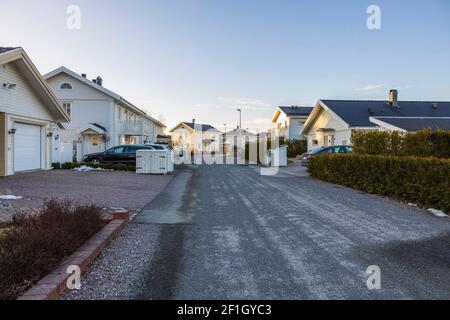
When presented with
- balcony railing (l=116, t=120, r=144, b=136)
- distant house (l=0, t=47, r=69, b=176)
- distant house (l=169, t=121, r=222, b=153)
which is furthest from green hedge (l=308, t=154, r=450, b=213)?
distant house (l=169, t=121, r=222, b=153)

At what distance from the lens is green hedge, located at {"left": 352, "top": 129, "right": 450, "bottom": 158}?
1145 centimetres

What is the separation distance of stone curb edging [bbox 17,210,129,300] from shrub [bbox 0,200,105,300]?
0.09 m

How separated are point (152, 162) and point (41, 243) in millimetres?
16042

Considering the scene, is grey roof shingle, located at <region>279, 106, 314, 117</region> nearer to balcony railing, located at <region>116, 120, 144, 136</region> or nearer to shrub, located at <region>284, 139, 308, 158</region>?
shrub, located at <region>284, 139, 308, 158</region>

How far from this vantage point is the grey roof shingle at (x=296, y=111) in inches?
1895


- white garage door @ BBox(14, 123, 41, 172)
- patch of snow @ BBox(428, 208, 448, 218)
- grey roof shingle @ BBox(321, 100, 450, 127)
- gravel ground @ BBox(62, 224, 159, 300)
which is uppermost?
grey roof shingle @ BBox(321, 100, 450, 127)

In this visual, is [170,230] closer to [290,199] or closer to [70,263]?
[70,263]

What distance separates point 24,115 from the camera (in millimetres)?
16297

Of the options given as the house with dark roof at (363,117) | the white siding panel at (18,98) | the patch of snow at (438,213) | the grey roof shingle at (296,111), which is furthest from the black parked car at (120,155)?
the grey roof shingle at (296,111)

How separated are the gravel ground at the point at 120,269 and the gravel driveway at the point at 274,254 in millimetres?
12
